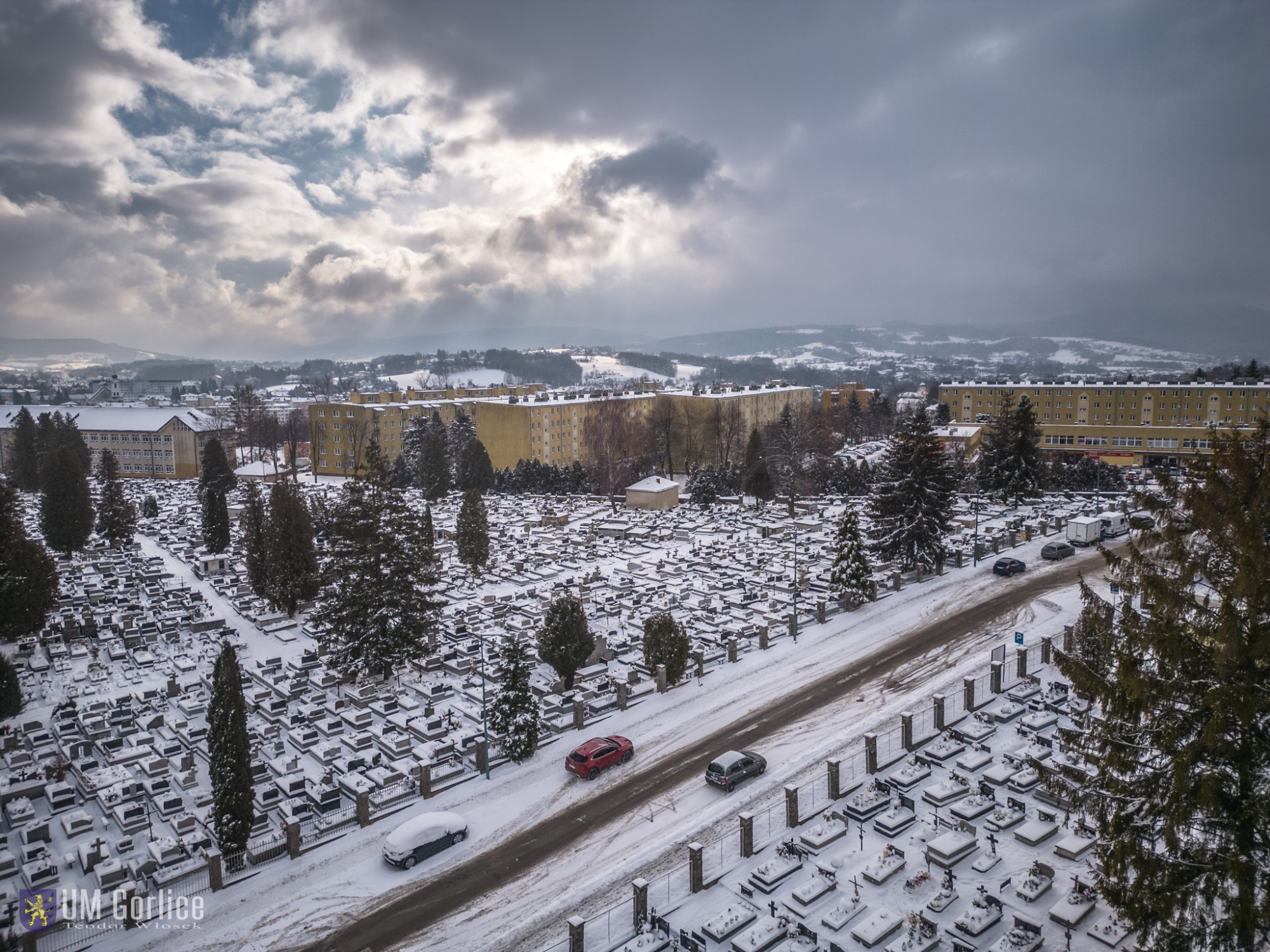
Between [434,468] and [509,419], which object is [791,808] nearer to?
[434,468]

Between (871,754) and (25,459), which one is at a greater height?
(25,459)

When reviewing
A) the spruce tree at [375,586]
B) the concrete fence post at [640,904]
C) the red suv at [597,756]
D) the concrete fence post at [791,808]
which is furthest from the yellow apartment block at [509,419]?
the concrete fence post at [640,904]

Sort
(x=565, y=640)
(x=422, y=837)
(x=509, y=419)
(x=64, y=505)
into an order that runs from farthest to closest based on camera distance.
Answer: (x=509, y=419) < (x=64, y=505) < (x=565, y=640) < (x=422, y=837)

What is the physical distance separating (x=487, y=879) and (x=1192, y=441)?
3119 inches

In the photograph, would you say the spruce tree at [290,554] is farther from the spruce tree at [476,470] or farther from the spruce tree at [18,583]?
the spruce tree at [476,470]

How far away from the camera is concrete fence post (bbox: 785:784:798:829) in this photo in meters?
16.1

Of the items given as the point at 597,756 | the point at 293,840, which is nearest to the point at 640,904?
the point at 597,756

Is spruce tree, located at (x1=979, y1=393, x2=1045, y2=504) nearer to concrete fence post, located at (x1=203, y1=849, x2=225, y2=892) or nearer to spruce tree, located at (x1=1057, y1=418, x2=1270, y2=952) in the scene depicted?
spruce tree, located at (x1=1057, y1=418, x2=1270, y2=952)

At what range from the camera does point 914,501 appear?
35.0 meters

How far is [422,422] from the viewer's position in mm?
72750

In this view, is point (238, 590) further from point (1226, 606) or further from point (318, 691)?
point (1226, 606)

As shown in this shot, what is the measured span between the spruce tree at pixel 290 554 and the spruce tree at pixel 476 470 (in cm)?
3019

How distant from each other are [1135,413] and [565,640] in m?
79.7

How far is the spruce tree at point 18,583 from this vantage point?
2628 cm
